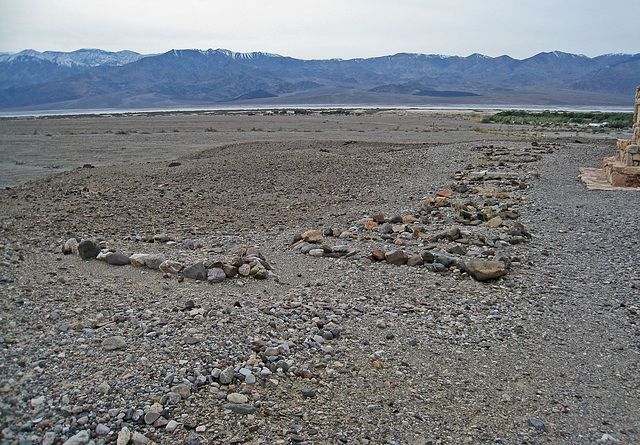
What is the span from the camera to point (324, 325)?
5.14 metres

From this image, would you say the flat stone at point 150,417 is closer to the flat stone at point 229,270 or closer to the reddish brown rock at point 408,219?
the flat stone at point 229,270

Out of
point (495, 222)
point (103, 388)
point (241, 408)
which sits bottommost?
point (241, 408)

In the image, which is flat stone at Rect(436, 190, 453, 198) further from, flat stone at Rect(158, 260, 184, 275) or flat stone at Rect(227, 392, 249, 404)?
flat stone at Rect(227, 392, 249, 404)

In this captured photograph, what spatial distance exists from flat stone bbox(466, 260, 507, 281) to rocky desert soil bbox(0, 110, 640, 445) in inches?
2.4

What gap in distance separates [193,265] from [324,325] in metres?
1.98

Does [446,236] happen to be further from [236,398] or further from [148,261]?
[236,398]

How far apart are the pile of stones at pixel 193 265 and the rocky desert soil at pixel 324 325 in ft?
0.09

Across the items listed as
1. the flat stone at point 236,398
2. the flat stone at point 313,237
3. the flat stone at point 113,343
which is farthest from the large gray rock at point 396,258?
the flat stone at point 113,343

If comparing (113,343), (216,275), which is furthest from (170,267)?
(113,343)

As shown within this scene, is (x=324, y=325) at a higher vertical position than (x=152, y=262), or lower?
lower

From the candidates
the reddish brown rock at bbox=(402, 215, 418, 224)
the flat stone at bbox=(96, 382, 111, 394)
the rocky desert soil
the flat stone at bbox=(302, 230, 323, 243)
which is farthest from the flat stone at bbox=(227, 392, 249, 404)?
→ the reddish brown rock at bbox=(402, 215, 418, 224)

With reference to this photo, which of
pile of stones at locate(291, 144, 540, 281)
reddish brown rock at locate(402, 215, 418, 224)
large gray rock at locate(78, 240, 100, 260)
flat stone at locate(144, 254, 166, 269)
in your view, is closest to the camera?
flat stone at locate(144, 254, 166, 269)

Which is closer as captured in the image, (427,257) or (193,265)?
(193,265)

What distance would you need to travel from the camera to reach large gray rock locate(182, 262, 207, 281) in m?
6.17
